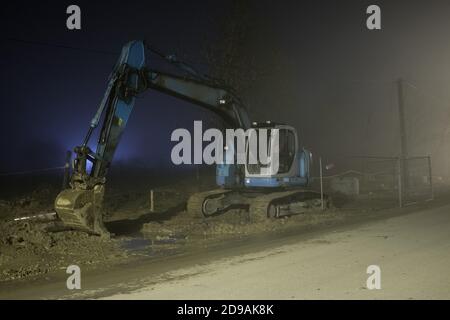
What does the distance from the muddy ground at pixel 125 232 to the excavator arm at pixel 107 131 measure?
709 millimetres

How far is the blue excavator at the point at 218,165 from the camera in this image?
40.5 feet

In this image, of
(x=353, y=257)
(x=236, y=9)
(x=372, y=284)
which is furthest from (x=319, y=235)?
(x=236, y=9)

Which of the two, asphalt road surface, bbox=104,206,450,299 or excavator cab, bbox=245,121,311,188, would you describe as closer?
asphalt road surface, bbox=104,206,450,299

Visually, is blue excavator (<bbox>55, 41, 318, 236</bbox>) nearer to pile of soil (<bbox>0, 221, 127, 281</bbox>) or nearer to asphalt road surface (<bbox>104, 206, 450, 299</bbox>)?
pile of soil (<bbox>0, 221, 127, 281</bbox>)

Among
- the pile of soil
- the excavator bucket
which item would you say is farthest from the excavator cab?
the excavator bucket

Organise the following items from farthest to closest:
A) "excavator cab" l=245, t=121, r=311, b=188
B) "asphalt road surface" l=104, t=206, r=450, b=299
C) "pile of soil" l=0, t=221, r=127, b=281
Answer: "excavator cab" l=245, t=121, r=311, b=188 < "pile of soil" l=0, t=221, r=127, b=281 < "asphalt road surface" l=104, t=206, r=450, b=299

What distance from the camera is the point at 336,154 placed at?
54438mm

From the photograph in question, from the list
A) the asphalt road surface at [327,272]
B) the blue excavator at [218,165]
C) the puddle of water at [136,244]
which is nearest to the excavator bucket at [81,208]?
the blue excavator at [218,165]

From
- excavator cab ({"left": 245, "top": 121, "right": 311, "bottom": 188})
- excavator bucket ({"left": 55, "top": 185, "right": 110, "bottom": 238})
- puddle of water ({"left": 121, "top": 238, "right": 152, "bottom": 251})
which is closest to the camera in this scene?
excavator bucket ({"left": 55, "top": 185, "right": 110, "bottom": 238})

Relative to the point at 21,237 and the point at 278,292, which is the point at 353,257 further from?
the point at 21,237

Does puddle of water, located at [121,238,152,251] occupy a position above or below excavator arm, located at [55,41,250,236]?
below

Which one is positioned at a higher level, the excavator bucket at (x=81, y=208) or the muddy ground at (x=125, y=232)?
the excavator bucket at (x=81, y=208)

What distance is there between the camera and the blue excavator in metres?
12.4

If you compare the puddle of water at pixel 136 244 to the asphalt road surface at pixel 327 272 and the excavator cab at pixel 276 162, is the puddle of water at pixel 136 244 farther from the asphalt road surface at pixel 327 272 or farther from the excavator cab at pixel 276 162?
→ the excavator cab at pixel 276 162
